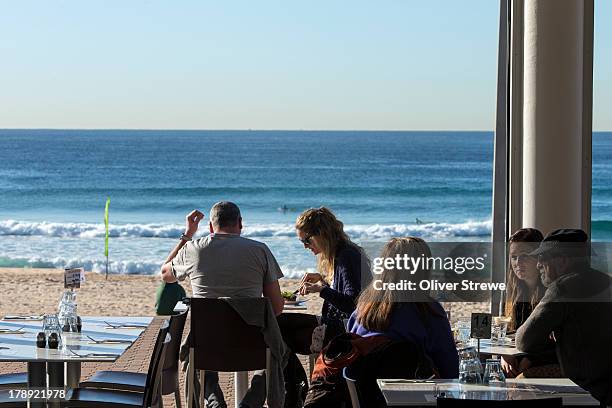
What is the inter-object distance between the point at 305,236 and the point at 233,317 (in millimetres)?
829

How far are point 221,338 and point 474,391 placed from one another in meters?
1.53

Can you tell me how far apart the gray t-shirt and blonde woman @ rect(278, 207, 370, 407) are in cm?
31

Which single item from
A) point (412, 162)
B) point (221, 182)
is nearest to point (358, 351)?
point (221, 182)

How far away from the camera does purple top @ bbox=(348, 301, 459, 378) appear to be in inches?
161

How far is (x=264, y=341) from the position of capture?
5.02 m

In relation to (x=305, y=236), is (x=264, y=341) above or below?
below

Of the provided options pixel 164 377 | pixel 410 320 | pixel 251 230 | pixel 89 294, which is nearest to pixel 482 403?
pixel 410 320

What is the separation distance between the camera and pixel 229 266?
533 cm

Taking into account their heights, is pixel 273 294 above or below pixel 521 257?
below

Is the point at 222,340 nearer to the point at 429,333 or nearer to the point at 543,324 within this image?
the point at 429,333

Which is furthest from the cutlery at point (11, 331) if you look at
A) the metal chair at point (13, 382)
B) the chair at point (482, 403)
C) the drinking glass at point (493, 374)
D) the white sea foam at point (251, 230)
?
the white sea foam at point (251, 230)

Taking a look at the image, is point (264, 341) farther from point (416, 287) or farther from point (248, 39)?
point (248, 39)

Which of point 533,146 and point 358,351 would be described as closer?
point 358,351

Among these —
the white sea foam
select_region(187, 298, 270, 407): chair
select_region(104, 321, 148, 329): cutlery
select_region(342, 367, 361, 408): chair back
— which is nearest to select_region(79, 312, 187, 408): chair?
select_region(187, 298, 270, 407): chair
